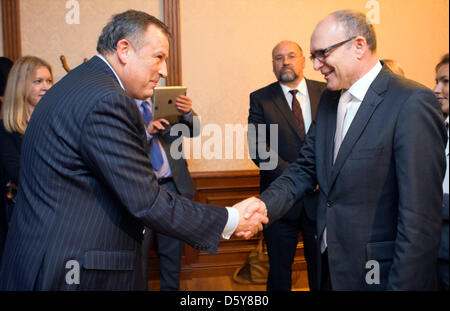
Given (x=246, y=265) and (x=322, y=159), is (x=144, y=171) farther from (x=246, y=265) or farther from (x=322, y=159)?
(x=246, y=265)

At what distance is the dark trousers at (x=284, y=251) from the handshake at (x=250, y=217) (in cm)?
89

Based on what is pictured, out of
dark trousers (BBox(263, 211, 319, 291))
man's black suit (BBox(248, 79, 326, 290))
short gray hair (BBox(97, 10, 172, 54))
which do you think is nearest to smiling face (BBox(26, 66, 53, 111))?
short gray hair (BBox(97, 10, 172, 54))

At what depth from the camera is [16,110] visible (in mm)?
2760

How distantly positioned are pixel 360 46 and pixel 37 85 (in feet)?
7.00

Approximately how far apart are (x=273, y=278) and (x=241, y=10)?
7.81 ft

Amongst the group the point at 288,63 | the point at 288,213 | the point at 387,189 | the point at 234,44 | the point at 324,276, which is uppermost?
the point at 234,44

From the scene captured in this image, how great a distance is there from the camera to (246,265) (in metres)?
4.10

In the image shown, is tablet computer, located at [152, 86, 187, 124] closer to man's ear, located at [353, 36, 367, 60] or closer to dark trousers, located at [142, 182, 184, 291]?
dark trousers, located at [142, 182, 184, 291]

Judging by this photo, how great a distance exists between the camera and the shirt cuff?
1.91 meters

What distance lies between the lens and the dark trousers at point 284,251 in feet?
9.91

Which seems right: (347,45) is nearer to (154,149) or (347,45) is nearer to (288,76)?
(288,76)

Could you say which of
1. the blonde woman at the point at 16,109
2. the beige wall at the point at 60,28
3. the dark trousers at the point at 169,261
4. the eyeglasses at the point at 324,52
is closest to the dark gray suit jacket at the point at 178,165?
the dark trousers at the point at 169,261

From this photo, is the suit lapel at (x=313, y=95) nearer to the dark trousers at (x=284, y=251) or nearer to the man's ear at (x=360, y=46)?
the dark trousers at (x=284, y=251)

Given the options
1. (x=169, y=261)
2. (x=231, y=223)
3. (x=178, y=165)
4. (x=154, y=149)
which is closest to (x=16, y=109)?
(x=154, y=149)
